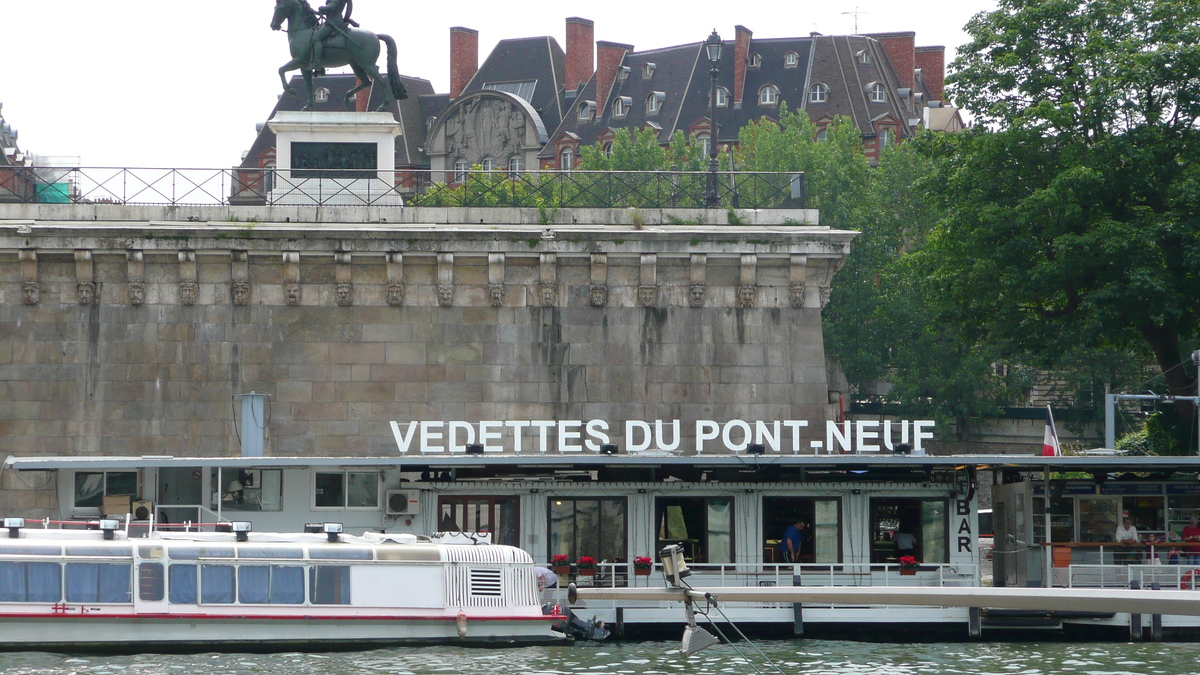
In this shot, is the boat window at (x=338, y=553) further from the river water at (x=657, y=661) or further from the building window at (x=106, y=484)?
the building window at (x=106, y=484)

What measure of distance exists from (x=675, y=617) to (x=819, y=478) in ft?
15.8

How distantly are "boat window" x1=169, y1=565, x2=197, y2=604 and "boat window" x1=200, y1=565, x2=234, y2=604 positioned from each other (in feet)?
0.54

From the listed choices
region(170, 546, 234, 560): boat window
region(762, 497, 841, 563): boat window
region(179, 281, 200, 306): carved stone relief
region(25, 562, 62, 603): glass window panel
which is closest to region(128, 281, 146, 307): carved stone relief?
region(179, 281, 200, 306): carved stone relief

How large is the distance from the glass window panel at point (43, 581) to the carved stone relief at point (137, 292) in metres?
10.3

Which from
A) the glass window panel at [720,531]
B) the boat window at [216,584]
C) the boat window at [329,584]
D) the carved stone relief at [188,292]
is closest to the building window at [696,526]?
the glass window panel at [720,531]

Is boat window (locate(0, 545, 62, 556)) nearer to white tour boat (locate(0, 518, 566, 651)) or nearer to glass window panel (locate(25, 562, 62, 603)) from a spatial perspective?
white tour boat (locate(0, 518, 566, 651))

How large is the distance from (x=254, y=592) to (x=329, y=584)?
4.57 ft

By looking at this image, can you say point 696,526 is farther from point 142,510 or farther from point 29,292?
point 29,292

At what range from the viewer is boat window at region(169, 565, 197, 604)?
3000 cm

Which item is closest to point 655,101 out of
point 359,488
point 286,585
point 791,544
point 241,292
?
point 241,292

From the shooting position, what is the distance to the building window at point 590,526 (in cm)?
3488

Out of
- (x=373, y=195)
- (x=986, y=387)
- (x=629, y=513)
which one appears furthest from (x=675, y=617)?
(x=986, y=387)

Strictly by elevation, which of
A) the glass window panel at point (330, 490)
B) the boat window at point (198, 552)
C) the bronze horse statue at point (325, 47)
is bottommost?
the boat window at point (198, 552)

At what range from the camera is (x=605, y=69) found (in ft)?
345
